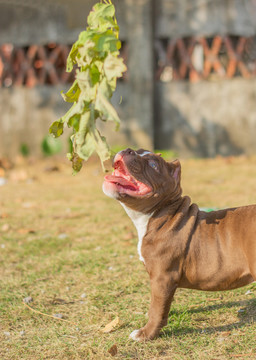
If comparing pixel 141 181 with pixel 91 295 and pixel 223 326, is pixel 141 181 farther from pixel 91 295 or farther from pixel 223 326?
pixel 91 295

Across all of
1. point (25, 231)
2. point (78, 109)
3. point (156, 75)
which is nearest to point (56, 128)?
point (78, 109)

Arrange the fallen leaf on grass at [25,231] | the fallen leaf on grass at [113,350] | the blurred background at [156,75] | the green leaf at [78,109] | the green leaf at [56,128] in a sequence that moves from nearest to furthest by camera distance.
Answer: the green leaf at [78,109] < the fallen leaf on grass at [113,350] < the green leaf at [56,128] < the fallen leaf on grass at [25,231] < the blurred background at [156,75]

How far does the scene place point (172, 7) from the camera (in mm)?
9359

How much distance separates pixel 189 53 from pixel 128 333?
24.2 feet

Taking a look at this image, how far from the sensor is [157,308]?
2982mm

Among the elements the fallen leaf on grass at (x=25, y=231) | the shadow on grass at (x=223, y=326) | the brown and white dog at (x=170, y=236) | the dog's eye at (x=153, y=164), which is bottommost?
the shadow on grass at (x=223, y=326)

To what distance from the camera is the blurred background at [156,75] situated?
9.35 m

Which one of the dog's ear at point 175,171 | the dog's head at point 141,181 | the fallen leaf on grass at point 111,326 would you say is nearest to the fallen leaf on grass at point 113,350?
the fallen leaf on grass at point 111,326

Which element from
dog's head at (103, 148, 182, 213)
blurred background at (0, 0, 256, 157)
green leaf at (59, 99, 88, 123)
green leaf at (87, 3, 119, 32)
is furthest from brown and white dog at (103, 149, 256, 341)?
blurred background at (0, 0, 256, 157)

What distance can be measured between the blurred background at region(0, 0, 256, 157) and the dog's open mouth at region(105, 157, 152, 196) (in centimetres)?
646

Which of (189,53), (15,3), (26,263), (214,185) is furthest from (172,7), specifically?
(26,263)

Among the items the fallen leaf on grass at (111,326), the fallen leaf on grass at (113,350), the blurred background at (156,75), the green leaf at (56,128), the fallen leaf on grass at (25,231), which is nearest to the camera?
the fallen leaf on grass at (113,350)

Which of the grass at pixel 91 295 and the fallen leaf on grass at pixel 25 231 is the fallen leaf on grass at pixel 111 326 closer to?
the grass at pixel 91 295

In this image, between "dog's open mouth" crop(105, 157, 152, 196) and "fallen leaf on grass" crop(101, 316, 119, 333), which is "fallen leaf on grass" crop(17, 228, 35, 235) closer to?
"fallen leaf on grass" crop(101, 316, 119, 333)
